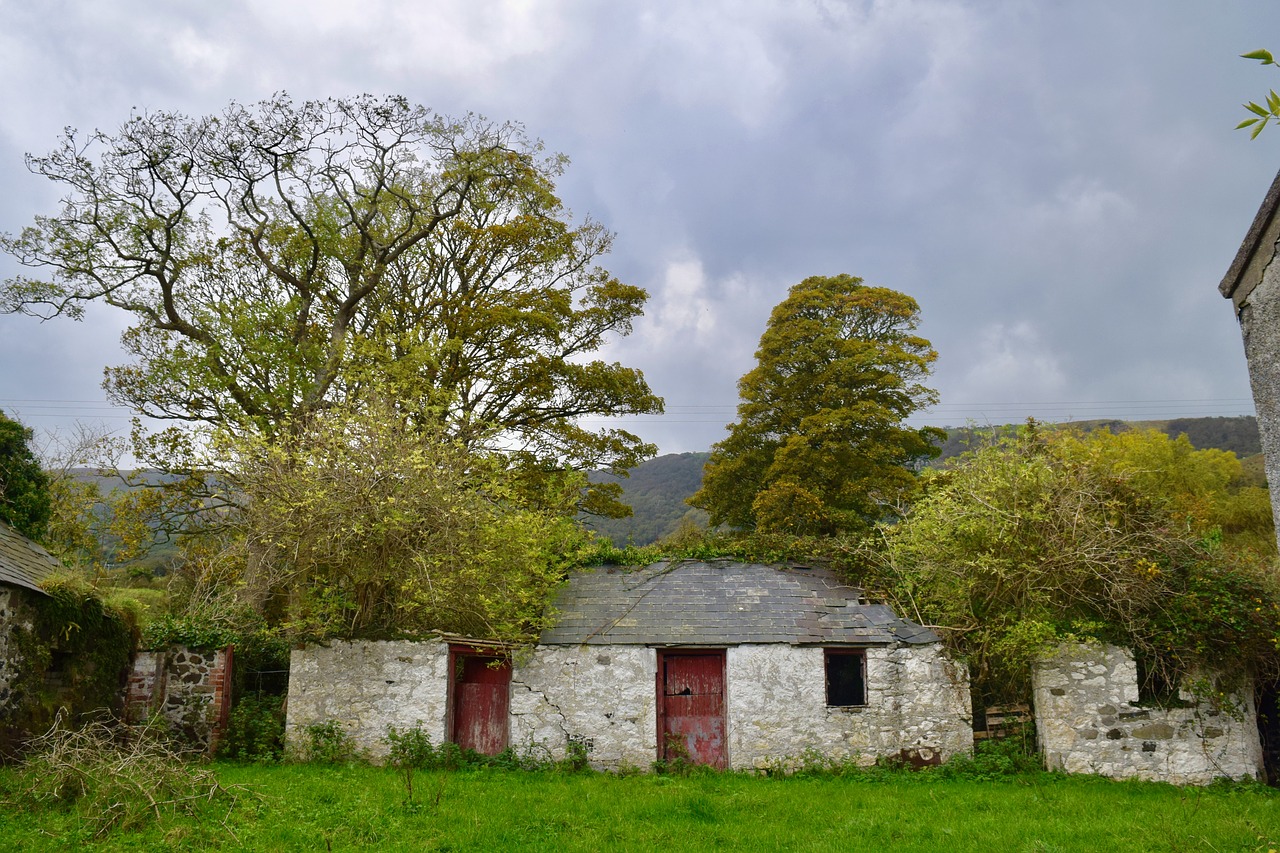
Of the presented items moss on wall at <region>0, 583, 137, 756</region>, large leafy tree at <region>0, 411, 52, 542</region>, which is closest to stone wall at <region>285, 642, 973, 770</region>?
moss on wall at <region>0, 583, 137, 756</region>

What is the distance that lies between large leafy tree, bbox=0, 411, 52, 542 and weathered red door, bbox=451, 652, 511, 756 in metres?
8.54

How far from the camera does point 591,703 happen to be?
13.7 metres

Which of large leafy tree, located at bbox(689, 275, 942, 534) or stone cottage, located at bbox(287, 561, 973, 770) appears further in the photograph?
large leafy tree, located at bbox(689, 275, 942, 534)

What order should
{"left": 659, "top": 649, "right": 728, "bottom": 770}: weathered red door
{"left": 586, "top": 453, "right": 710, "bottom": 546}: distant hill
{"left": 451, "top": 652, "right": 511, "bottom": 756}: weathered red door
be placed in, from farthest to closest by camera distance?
{"left": 586, "top": 453, "right": 710, "bottom": 546}: distant hill → {"left": 451, "top": 652, "right": 511, "bottom": 756}: weathered red door → {"left": 659, "top": 649, "right": 728, "bottom": 770}: weathered red door

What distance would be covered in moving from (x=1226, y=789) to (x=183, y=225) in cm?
2522

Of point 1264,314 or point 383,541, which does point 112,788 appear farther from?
point 1264,314

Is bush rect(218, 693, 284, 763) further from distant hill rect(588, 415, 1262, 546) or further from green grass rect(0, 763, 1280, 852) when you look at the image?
distant hill rect(588, 415, 1262, 546)

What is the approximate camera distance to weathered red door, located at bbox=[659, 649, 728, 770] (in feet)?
45.6

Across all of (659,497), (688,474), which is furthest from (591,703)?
(688,474)

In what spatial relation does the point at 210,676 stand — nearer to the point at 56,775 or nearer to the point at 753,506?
the point at 56,775

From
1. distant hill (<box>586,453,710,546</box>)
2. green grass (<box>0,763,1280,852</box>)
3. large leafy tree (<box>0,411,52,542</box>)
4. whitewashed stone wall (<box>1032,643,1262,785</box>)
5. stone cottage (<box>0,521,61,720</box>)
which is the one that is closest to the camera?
green grass (<box>0,763,1280,852</box>)

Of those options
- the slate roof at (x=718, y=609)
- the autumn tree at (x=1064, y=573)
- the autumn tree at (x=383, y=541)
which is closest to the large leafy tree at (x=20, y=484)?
the autumn tree at (x=383, y=541)

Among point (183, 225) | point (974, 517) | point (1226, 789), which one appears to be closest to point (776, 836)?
point (974, 517)

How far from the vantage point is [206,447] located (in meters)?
15.1
